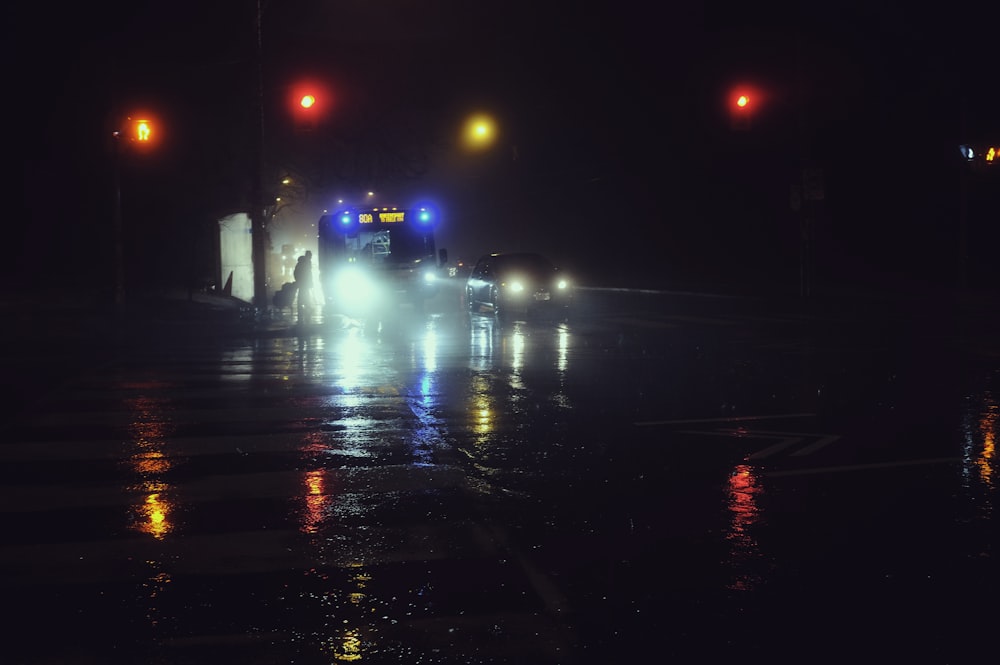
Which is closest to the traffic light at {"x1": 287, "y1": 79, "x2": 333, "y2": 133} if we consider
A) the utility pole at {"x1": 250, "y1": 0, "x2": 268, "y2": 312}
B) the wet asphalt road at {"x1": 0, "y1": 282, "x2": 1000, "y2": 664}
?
the utility pole at {"x1": 250, "y1": 0, "x2": 268, "y2": 312}

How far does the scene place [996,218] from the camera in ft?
113

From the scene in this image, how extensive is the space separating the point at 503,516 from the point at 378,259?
26787 mm

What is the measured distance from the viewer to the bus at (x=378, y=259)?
3247 centimetres

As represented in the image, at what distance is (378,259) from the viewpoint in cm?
3331

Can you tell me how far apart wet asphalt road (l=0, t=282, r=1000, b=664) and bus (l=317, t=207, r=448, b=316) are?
55.9ft

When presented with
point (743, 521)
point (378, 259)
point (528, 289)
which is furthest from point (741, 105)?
point (743, 521)

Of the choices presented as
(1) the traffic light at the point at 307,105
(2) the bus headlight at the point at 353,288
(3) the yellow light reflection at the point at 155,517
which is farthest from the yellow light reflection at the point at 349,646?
(2) the bus headlight at the point at 353,288

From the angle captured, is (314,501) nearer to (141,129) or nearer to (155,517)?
(155,517)

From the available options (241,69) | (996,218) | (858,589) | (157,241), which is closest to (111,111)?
(157,241)

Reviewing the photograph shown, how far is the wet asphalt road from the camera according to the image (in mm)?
4812

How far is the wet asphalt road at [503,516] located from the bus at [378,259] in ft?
55.9

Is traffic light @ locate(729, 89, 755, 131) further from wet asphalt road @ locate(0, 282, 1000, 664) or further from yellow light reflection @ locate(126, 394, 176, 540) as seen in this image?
yellow light reflection @ locate(126, 394, 176, 540)

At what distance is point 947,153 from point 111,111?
2817 centimetres

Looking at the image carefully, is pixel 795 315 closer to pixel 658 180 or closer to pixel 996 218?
pixel 996 218
